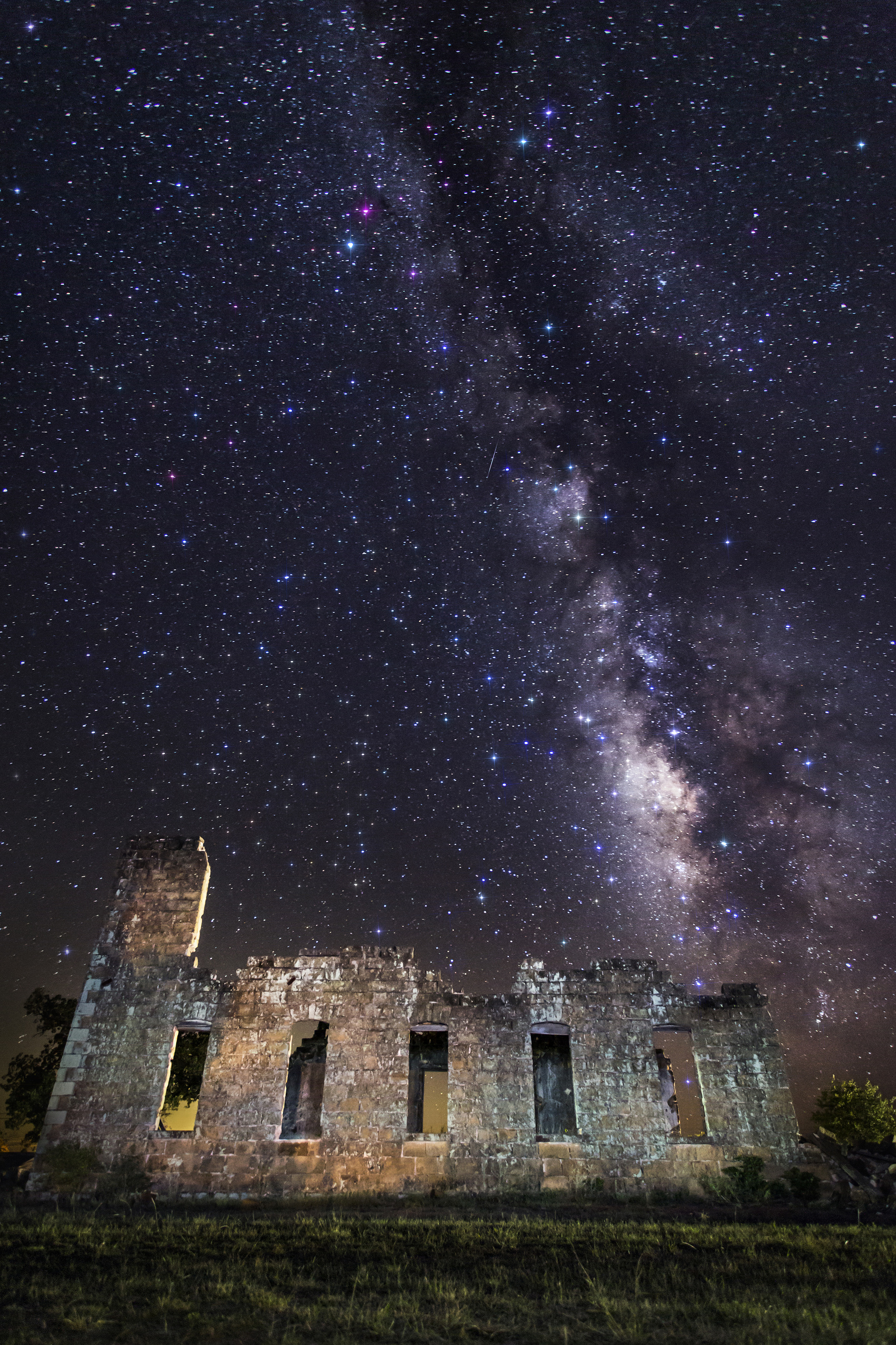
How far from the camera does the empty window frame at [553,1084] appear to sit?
1881 centimetres

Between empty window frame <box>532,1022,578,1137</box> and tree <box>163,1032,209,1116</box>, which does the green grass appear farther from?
tree <box>163,1032,209,1116</box>

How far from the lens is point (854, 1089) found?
31.7 meters

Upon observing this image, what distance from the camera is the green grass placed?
5746mm

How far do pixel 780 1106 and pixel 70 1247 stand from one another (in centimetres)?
1418

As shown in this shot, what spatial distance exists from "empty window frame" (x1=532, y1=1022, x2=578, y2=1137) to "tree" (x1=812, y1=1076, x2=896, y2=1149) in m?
18.6

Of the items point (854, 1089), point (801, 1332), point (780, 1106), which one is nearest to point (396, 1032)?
A: point (780, 1106)

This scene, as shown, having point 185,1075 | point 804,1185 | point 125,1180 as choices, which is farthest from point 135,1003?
point 804,1185

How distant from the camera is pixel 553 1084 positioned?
19.2m

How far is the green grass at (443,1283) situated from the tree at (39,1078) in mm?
14252

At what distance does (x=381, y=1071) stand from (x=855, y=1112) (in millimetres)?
27108

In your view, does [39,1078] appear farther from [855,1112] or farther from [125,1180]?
[855,1112]

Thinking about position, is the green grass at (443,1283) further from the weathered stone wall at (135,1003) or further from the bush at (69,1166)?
the weathered stone wall at (135,1003)

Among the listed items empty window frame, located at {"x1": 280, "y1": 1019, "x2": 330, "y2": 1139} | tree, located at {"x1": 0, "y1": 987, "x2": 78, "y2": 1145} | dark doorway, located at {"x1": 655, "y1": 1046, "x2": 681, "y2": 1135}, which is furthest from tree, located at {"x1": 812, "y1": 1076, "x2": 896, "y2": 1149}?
tree, located at {"x1": 0, "y1": 987, "x2": 78, "y2": 1145}

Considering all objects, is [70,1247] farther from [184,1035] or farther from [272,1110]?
[184,1035]
